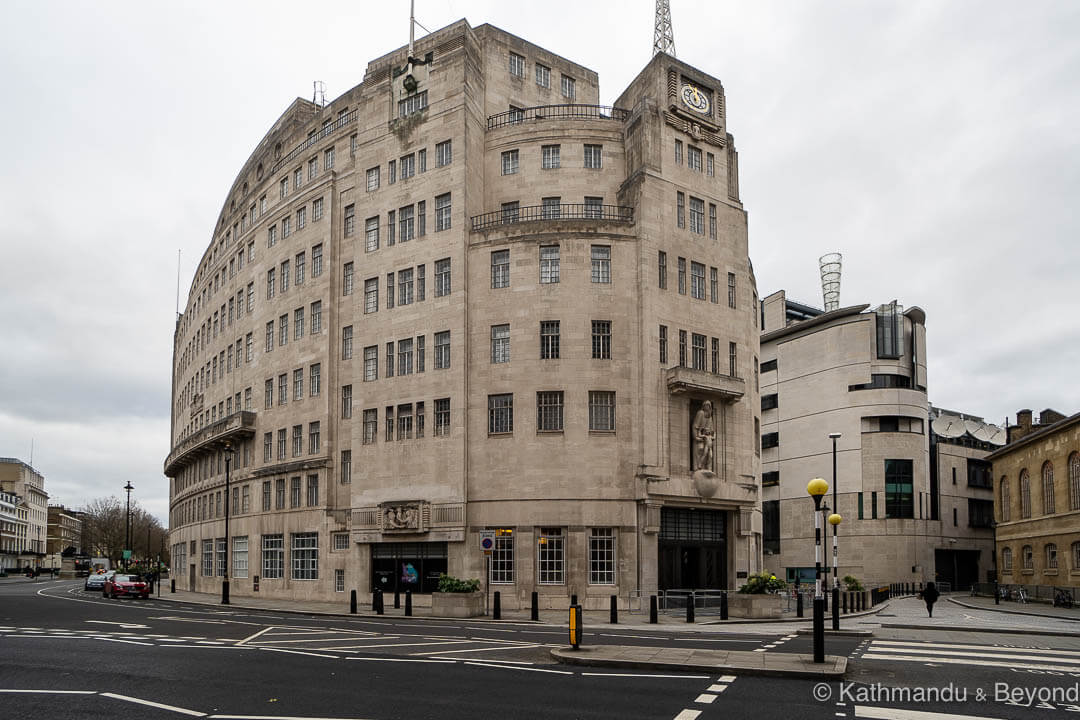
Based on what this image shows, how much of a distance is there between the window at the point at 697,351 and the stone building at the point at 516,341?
0.12 metres

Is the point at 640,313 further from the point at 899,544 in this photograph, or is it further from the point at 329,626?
the point at 899,544

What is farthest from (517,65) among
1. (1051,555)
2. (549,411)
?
(1051,555)

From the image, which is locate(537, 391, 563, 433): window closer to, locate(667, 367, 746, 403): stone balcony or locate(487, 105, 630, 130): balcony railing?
locate(667, 367, 746, 403): stone balcony

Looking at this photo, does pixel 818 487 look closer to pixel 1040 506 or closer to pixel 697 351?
pixel 697 351

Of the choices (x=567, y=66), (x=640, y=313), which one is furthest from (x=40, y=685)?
(x=567, y=66)

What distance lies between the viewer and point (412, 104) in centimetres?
4959

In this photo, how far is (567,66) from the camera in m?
54.2

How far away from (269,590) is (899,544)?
173 ft

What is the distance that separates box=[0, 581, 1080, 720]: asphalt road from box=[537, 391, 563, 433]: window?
17028mm

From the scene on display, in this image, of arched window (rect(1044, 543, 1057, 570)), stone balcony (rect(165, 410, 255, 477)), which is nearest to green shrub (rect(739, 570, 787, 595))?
arched window (rect(1044, 543, 1057, 570))

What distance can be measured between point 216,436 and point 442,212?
2757cm

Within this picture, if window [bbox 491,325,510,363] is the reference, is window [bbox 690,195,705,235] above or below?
above

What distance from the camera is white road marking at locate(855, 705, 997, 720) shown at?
39.4 feet

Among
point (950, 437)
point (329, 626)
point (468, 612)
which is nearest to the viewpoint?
point (329, 626)
